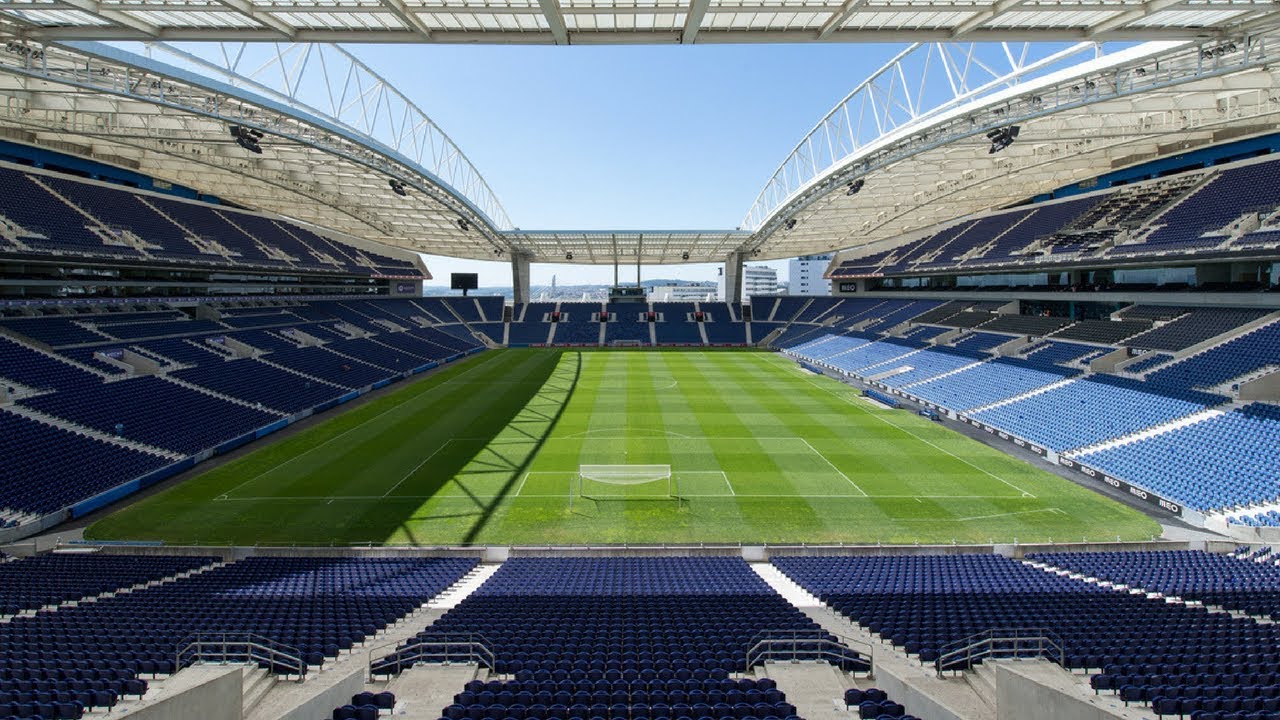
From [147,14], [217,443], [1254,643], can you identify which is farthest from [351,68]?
[1254,643]

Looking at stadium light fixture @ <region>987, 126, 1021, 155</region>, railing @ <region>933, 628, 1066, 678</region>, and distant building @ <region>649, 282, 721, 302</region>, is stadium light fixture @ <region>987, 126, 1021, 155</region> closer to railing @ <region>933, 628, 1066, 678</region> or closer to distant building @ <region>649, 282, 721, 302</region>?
railing @ <region>933, 628, 1066, 678</region>

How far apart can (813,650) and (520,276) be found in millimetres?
66506

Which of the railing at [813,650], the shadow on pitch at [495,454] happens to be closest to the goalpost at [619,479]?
the shadow on pitch at [495,454]

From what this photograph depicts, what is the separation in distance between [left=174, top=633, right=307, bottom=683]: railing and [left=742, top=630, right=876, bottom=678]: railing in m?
6.37

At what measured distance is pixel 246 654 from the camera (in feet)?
27.8

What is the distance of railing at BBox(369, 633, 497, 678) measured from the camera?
28.4ft

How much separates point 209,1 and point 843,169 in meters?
30.1

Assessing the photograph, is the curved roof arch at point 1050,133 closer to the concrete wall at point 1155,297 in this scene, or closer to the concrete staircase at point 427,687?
the concrete wall at point 1155,297

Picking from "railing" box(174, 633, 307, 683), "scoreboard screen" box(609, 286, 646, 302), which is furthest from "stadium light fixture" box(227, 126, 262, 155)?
"scoreboard screen" box(609, 286, 646, 302)

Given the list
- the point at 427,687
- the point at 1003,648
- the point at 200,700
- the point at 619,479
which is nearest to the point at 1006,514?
the point at 1003,648

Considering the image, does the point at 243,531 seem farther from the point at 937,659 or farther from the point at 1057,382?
the point at 1057,382

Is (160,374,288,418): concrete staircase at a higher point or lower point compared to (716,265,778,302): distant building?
lower

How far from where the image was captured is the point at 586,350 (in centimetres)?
6531

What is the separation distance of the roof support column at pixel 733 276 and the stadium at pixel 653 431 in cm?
2091
